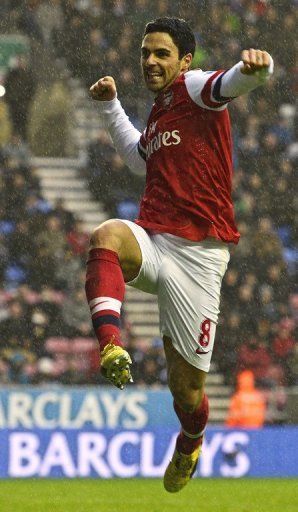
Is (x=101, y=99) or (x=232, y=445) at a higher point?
(x=101, y=99)

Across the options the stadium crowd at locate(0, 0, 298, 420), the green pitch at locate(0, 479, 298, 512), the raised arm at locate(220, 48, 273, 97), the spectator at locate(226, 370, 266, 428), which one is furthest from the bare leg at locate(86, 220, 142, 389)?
the stadium crowd at locate(0, 0, 298, 420)

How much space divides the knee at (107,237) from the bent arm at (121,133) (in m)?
1.06

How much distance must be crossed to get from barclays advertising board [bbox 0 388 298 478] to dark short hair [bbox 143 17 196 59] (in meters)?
6.54

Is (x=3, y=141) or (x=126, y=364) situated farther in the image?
(x=3, y=141)

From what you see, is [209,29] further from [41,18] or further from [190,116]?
[190,116]

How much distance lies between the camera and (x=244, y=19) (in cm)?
1966

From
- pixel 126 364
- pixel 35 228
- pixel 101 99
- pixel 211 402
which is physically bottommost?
pixel 211 402

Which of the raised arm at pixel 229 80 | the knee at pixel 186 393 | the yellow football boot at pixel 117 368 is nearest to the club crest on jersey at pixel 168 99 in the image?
the raised arm at pixel 229 80

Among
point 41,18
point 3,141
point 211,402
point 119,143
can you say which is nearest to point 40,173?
point 3,141

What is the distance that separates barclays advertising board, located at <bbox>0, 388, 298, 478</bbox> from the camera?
534 inches

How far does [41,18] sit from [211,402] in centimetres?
559

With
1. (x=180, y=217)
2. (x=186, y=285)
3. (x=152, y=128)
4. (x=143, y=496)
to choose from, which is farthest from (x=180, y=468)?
(x=143, y=496)

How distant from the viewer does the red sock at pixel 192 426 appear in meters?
8.25

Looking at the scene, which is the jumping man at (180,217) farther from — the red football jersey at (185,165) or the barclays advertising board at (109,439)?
the barclays advertising board at (109,439)
